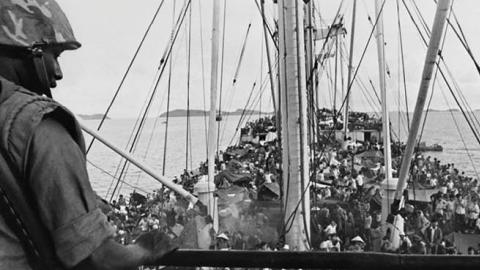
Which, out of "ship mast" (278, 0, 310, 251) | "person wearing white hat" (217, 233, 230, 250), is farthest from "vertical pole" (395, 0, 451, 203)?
"person wearing white hat" (217, 233, 230, 250)

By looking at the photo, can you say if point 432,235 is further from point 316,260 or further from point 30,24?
point 30,24

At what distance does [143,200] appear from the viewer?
28.3 metres

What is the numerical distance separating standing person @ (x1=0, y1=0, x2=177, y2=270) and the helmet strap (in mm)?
20

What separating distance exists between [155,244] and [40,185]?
516mm

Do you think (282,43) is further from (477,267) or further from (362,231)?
(477,267)

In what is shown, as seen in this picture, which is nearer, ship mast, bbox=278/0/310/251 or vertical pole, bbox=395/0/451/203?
vertical pole, bbox=395/0/451/203

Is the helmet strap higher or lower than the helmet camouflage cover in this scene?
lower

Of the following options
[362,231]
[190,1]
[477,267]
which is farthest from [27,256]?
[362,231]

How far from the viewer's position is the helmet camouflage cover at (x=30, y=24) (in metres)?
1.49

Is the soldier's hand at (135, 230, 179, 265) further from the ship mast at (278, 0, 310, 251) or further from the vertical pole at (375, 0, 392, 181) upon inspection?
the vertical pole at (375, 0, 392, 181)

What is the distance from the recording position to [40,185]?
1337 mm

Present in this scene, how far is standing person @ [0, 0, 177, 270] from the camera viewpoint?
1347mm

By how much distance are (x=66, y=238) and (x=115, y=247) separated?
159 mm

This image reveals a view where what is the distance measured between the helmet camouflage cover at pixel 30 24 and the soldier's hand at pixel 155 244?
0.68 m
